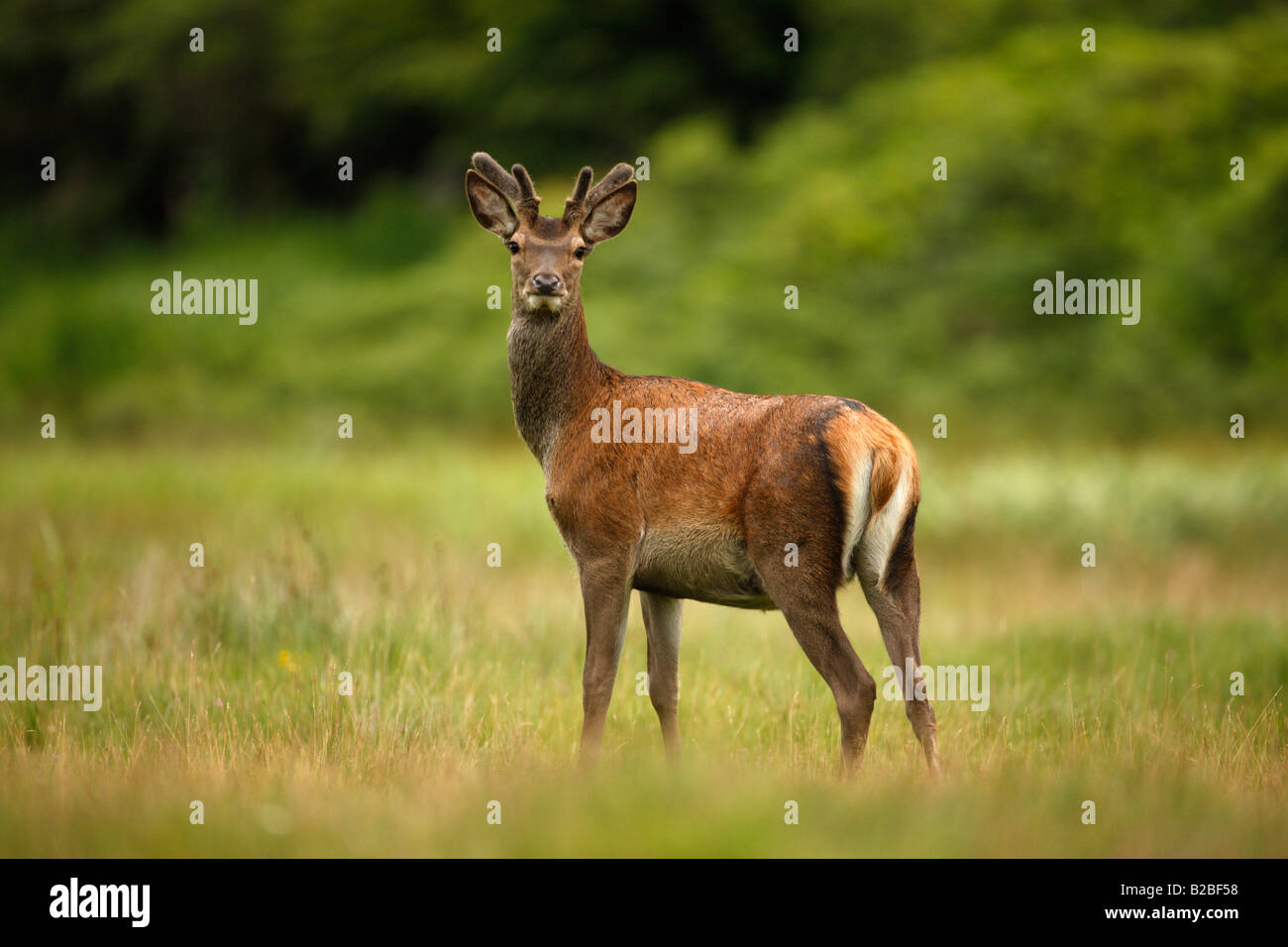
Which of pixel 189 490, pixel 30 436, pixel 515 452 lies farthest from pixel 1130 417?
pixel 30 436

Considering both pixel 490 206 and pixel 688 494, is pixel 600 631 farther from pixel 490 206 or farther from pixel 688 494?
pixel 490 206

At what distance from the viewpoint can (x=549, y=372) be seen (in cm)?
658

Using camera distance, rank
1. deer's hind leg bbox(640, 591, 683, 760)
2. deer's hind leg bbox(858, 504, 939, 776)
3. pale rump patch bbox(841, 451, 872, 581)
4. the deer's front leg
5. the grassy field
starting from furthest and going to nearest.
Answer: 1. deer's hind leg bbox(640, 591, 683, 760)
2. the deer's front leg
3. deer's hind leg bbox(858, 504, 939, 776)
4. pale rump patch bbox(841, 451, 872, 581)
5. the grassy field

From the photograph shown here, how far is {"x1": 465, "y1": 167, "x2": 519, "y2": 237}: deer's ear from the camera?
21.6 ft

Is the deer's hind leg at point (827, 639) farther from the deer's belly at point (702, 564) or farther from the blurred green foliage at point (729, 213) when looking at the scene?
the blurred green foliage at point (729, 213)

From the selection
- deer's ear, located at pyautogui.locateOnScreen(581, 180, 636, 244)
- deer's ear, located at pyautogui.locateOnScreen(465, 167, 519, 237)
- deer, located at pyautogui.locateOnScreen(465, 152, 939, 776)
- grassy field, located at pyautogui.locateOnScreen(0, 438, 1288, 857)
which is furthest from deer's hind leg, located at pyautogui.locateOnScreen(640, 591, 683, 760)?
deer's ear, located at pyautogui.locateOnScreen(465, 167, 519, 237)

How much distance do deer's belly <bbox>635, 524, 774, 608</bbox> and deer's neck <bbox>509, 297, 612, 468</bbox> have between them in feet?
2.73

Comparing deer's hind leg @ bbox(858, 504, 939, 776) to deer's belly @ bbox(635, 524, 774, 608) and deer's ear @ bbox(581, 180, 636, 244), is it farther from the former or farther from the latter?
deer's ear @ bbox(581, 180, 636, 244)

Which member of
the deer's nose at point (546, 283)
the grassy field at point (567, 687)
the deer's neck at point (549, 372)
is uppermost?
the deer's nose at point (546, 283)

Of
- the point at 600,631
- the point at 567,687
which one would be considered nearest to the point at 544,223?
the point at 600,631

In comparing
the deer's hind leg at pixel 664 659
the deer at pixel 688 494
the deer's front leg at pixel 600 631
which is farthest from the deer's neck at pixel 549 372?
the deer's hind leg at pixel 664 659

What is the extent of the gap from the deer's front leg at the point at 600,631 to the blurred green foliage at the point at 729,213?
12.9 metres

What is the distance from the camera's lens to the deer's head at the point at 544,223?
632 cm

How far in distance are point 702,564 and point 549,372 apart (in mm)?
1276
